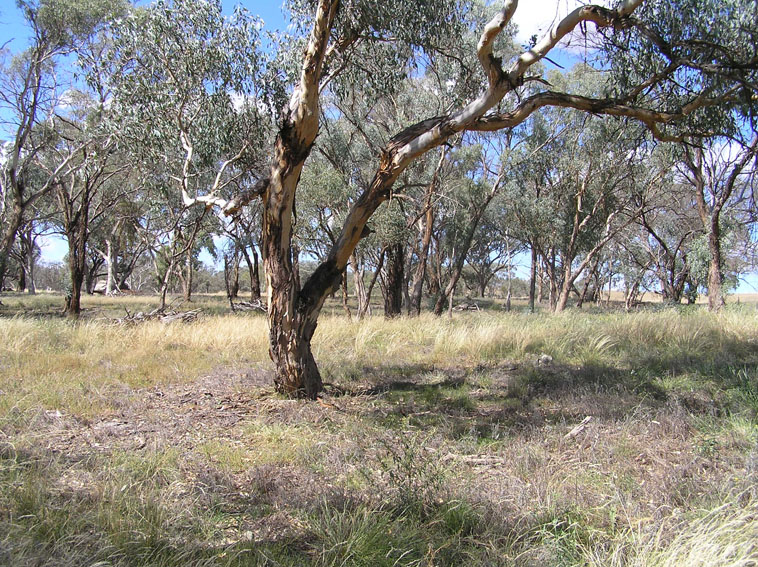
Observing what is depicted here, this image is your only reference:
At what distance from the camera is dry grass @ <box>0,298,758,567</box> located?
234cm

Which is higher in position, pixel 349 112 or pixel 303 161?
pixel 349 112

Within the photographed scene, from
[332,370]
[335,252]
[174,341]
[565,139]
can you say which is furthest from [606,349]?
[565,139]

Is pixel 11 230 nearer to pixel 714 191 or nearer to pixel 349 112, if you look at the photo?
pixel 349 112

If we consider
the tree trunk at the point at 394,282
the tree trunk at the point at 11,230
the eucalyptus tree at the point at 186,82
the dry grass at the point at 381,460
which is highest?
the eucalyptus tree at the point at 186,82

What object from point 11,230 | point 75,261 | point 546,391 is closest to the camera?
point 546,391

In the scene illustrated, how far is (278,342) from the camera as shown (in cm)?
529

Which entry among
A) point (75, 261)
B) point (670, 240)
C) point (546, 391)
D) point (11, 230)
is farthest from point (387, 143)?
point (670, 240)

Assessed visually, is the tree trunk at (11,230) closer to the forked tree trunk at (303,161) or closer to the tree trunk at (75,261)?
the tree trunk at (75,261)

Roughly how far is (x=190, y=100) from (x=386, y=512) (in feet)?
25.8

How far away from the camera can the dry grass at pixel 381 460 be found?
92.1 inches

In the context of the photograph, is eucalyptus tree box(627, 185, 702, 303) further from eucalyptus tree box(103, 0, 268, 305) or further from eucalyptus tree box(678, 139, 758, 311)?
eucalyptus tree box(103, 0, 268, 305)

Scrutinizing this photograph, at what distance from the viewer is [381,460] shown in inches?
137

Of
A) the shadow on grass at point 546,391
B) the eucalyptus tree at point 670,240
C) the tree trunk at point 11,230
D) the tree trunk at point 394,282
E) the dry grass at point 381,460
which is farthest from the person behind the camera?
the eucalyptus tree at point 670,240

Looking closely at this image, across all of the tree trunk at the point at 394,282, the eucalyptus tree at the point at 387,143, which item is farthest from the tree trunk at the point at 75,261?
the eucalyptus tree at the point at 387,143
